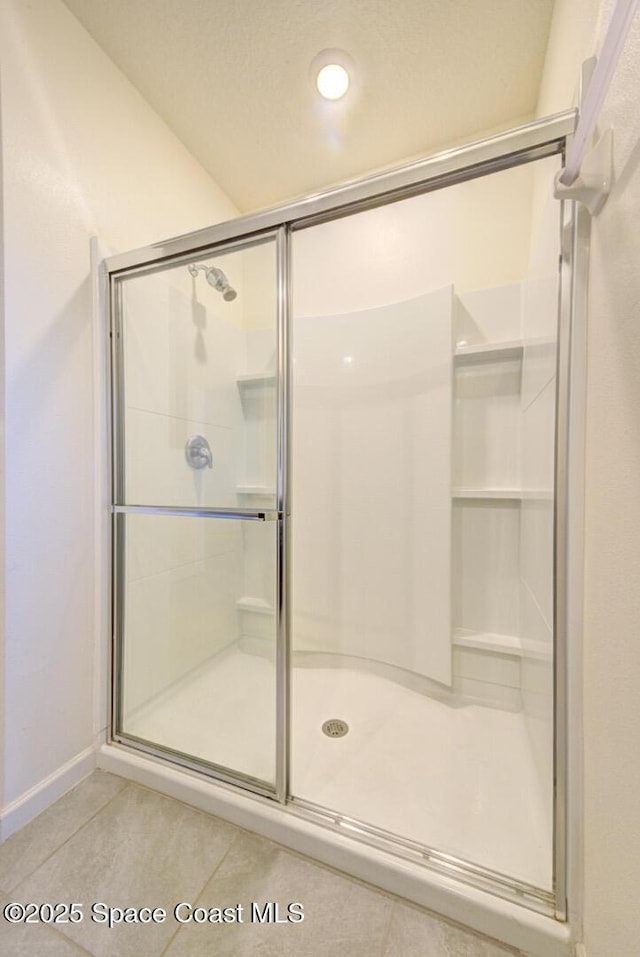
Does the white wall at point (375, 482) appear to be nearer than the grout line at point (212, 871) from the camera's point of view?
No

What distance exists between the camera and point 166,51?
127 centimetres

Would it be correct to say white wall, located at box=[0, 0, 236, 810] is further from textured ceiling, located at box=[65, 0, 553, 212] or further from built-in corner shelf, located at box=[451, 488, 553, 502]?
built-in corner shelf, located at box=[451, 488, 553, 502]

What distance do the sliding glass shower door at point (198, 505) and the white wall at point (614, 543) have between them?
2.61 feet

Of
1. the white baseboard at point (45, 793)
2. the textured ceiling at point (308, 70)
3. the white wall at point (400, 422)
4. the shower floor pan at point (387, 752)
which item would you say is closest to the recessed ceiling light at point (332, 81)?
Answer: the textured ceiling at point (308, 70)

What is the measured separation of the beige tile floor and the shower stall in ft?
0.32

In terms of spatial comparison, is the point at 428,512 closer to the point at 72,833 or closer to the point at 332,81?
the point at 72,833

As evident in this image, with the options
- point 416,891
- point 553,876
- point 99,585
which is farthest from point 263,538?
point 553,876

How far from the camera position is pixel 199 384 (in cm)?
151

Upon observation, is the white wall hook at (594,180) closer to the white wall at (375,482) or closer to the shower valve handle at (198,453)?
the white wall at (375,482)

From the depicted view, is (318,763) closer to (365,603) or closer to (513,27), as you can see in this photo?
(365,603)

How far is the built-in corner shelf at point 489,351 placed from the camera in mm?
1376

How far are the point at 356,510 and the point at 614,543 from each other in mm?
1101

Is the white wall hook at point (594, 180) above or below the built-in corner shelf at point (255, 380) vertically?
above

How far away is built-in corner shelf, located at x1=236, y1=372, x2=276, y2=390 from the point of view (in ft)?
4.20
